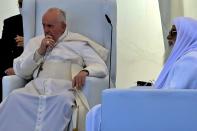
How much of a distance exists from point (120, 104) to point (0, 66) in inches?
76.6

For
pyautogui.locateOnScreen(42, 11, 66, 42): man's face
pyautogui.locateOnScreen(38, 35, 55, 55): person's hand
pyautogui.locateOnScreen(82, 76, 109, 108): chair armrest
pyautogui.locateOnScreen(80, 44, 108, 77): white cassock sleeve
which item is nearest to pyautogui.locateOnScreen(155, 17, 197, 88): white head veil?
pyautogui.locateOnScreen(82, 76, 109, 108): chair armrest

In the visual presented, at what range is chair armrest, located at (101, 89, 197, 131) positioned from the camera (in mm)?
1602

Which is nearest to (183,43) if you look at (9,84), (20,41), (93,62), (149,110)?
(149,110)

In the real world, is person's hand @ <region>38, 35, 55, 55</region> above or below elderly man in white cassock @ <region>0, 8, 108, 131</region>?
above

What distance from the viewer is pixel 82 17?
3186 mm

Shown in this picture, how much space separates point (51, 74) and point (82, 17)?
0.62 meters

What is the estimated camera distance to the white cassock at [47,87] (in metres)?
2.48

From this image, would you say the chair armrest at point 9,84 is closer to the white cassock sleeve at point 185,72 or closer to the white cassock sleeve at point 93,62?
the white cassock sleeve at point 93,62

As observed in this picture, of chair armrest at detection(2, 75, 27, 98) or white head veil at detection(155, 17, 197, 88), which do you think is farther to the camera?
chair armrest at detection(2, 75, 27, 98)

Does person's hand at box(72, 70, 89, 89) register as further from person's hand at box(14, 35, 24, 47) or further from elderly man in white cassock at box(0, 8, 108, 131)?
person's hand at box(14, 35, 24, 47)

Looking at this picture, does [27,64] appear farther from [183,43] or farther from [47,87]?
[183,43]

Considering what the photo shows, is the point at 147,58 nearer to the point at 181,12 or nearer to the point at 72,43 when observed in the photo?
the point at 181,12

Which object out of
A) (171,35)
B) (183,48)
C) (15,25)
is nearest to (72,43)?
(15,25)

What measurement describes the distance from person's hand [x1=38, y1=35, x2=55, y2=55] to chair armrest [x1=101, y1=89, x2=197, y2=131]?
1.23 m
